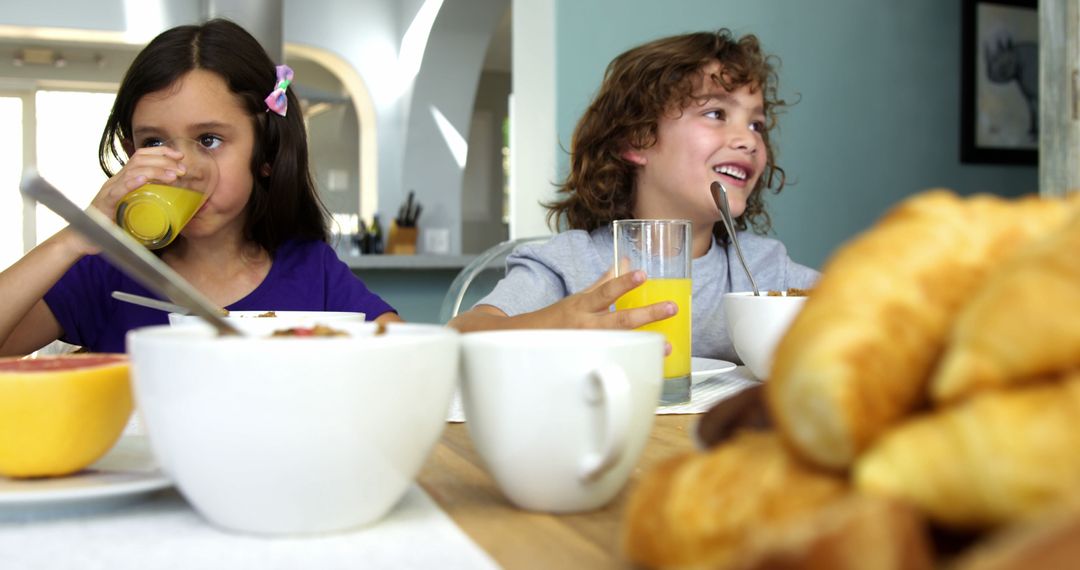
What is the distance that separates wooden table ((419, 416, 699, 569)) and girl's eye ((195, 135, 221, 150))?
Answer: 1.07 meters

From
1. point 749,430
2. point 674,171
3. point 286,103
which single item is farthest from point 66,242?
point 749,430

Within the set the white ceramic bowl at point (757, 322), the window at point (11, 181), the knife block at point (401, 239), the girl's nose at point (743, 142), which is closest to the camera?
the white ceramic bowl at point (757, 322)

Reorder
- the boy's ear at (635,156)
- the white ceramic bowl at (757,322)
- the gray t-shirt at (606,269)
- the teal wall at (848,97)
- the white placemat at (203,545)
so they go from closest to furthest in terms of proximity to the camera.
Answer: the white placemat at (203,545)
the white ceramic bowl at (757,322)
the gray t-shirt at (606,269)
the boy's ear at (635,156)
the teal wall at (848,97)

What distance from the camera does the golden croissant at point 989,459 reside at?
22cm

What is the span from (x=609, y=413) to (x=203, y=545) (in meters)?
0.19

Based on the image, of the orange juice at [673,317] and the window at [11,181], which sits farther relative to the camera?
the window at [11,181]

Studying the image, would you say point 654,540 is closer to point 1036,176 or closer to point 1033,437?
point 1033,437

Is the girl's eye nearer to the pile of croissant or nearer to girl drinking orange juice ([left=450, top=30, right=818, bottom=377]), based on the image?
girl drinking orange juice ([left=450, top=30, right=818, bottom=377])

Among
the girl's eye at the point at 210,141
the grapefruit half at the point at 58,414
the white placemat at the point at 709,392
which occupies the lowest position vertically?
the white placemat at the point at 709,392

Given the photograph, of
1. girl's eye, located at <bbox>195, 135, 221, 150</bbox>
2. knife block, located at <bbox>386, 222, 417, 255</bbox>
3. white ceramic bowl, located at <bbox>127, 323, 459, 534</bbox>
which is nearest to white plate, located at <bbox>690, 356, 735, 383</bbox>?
white ceramic bowl, located at <bbox>127, 323, 459, 534</bbox>

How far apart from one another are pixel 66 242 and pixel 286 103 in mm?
507

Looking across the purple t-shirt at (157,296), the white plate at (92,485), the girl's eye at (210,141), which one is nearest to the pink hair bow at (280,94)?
the girl's eye at (210,141)

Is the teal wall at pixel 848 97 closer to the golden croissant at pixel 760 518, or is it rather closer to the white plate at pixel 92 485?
the white plate at pixel 92 485

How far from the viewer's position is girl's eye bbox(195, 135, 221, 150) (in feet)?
4.92
